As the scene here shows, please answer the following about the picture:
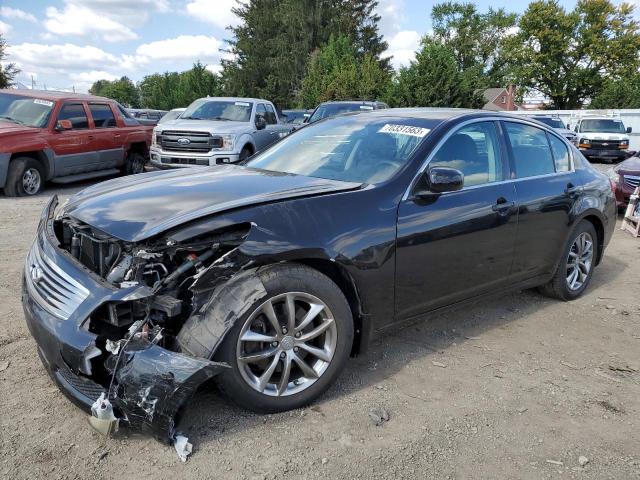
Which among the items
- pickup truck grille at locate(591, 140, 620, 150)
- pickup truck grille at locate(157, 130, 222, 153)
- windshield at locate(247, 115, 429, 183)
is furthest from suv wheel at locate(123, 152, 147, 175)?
pickup truck grille at locate(591, 140, 620, 150)

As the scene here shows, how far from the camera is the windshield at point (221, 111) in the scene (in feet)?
39.4

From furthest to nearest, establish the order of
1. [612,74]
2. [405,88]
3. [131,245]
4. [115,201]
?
[612,74] → [405,88] → [115,201] → [131,245]

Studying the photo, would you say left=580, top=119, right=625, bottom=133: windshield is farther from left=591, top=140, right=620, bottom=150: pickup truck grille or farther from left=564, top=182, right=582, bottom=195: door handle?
left=564, top=182, right=582, bottom=195: door handle

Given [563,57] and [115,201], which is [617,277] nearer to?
[115,201]

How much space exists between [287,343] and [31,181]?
8.51 m

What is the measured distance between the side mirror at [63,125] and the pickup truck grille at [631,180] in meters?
9.80

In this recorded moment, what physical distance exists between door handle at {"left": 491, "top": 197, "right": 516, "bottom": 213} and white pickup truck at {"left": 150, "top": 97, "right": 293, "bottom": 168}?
7.15 m

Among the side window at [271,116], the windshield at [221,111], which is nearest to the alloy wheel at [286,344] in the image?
the windshield at [221,111]

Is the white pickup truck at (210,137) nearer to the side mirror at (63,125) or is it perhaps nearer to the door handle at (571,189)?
the side mirror at (63,125)

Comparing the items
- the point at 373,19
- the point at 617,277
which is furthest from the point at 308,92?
the point at 617,277

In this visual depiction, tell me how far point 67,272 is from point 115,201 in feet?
1.77

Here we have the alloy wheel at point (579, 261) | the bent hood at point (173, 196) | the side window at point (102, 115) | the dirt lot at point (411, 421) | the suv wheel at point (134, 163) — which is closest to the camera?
the dirt lot at point (411, 421)

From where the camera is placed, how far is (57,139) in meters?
9.80

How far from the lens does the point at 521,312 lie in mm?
4699
